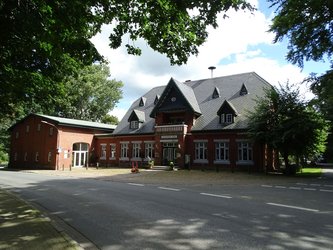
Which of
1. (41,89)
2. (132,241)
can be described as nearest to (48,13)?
(132,241)

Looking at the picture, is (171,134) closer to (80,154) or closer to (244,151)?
(244,151)

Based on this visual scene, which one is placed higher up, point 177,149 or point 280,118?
point 280,118

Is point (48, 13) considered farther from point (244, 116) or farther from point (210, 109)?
point (210, 109)

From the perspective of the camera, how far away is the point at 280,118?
27656 millimetres

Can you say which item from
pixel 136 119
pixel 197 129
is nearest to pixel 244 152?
pixel 197 129

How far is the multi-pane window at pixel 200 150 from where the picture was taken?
3525cm

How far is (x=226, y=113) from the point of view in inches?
1350

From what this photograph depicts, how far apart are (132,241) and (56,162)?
3740 cm

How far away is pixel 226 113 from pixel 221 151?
389 centimetres

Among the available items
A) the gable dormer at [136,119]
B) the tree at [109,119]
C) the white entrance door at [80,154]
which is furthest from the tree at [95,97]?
the gable dormer at [136,119]

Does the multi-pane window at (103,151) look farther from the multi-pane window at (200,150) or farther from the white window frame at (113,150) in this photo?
the multi-pane window at (200,150)

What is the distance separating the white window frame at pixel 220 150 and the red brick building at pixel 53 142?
17.0m

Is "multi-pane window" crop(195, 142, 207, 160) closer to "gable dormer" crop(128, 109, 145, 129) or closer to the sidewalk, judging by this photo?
"gable dormer" crop(128, 109, 145, 129)

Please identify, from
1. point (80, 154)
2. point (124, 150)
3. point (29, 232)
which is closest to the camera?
point (29, 232)
